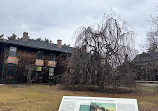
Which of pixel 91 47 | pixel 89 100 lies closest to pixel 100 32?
pixel 91 47

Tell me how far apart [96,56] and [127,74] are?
320 cm

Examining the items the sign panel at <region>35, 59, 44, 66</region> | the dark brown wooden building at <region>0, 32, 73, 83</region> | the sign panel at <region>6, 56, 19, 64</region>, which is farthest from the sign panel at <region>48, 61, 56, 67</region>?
the sign panel at <region>6, 56, 19, 64</region>

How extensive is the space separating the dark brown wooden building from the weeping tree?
19.5 ft

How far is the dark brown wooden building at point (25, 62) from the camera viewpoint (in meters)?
19.5

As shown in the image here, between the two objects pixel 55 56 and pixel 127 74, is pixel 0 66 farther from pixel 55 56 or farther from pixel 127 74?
pixel 127 74

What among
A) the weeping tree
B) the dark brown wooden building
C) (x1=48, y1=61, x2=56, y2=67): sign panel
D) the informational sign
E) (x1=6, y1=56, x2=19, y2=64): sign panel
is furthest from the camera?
(x1=48, y1=61, x2=56, y2=67): sign panel

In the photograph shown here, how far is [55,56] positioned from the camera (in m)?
23.8

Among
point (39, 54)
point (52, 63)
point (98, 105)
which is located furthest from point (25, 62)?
point (98, 105)

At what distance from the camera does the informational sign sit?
366 centimetres

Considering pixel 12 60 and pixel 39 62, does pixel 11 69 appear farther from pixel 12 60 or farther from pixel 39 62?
pixel 39 62

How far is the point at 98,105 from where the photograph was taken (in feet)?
12.3

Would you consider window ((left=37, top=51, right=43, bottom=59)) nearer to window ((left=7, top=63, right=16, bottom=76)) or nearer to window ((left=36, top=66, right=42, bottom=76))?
window ((left=36, top=66, right=42, bottom=76))

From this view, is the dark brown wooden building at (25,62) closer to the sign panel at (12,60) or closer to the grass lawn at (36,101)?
the sign panel at (12,60)

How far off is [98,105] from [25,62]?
18.8 metres
